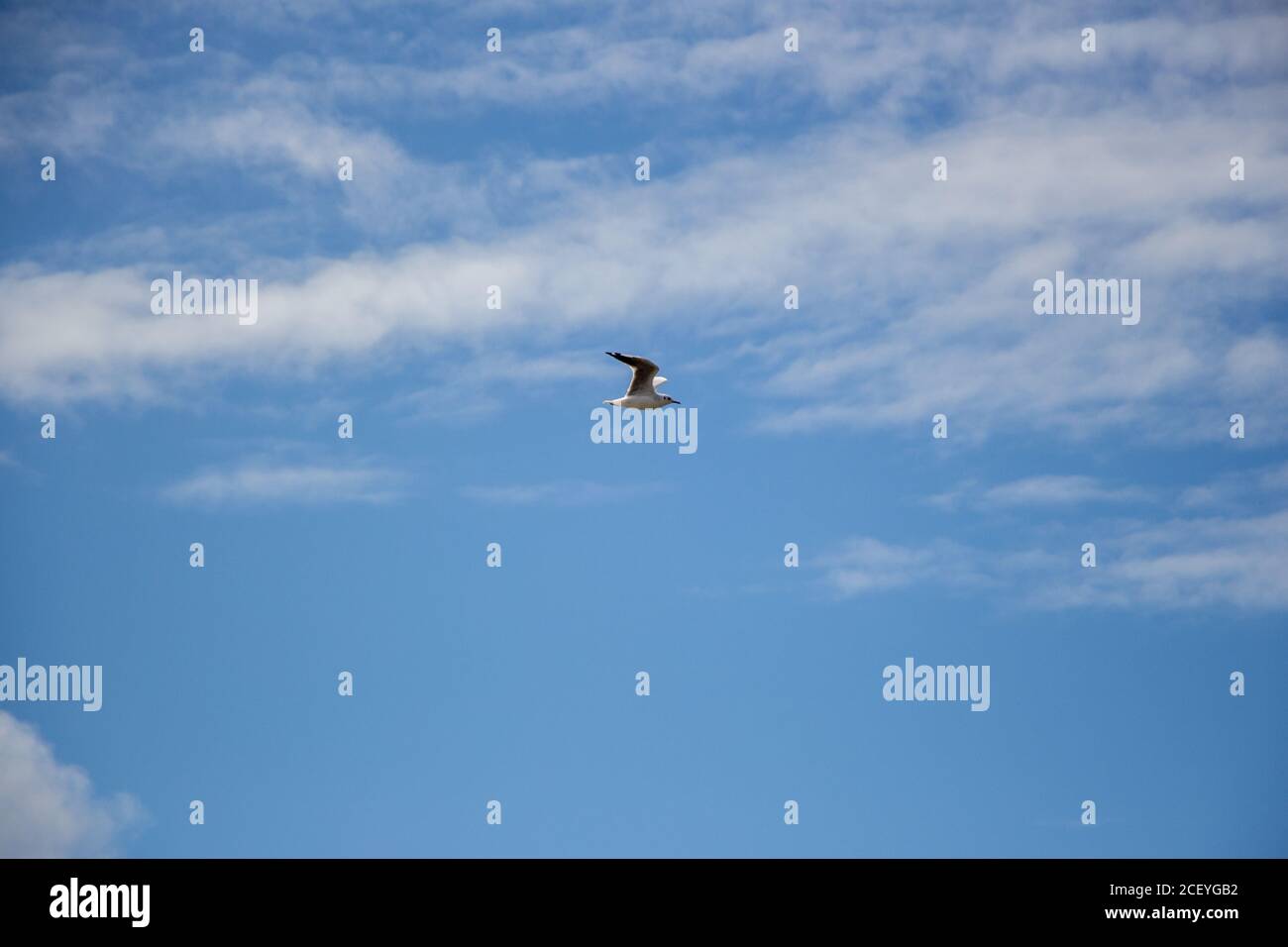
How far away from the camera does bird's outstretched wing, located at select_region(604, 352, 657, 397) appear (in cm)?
6084

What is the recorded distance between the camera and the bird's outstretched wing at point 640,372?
60.8 m

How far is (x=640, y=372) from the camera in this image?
6172 centimetres
